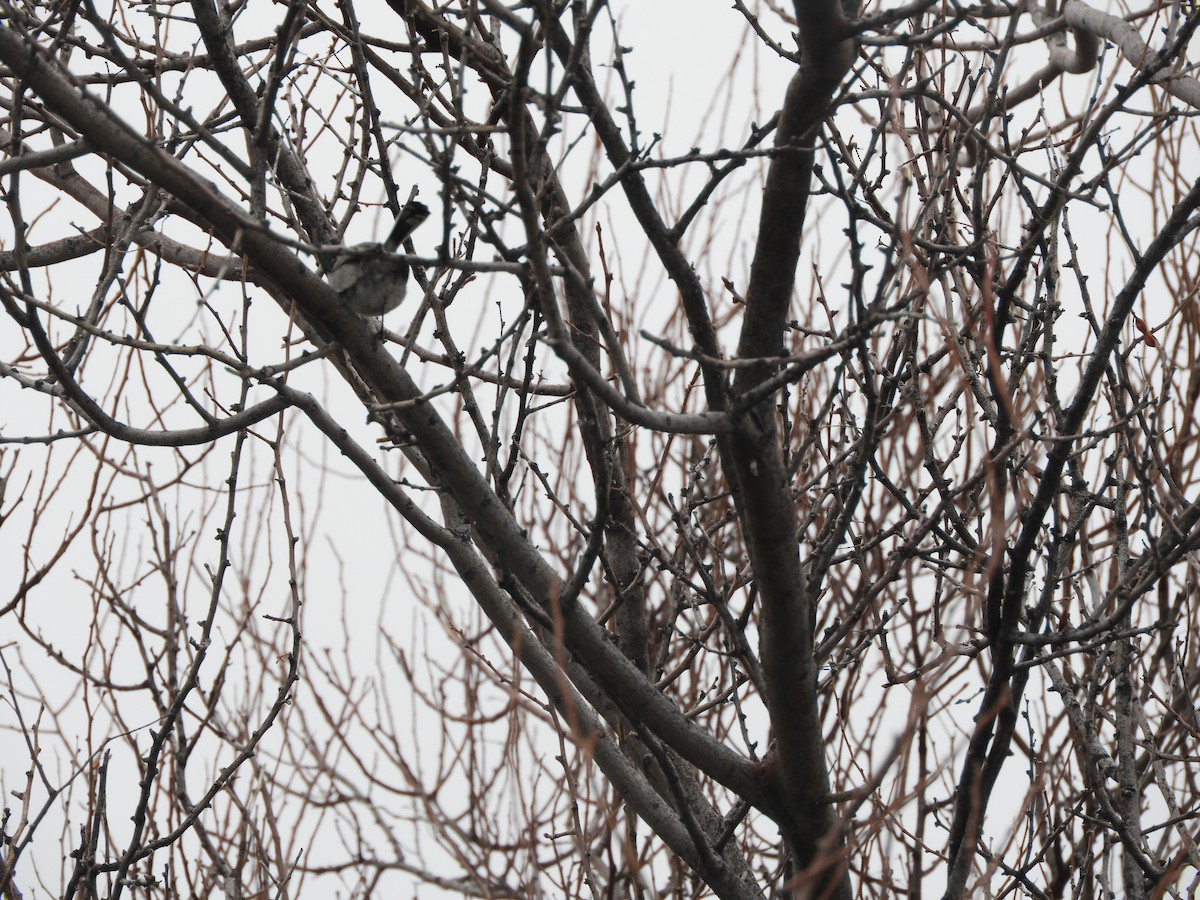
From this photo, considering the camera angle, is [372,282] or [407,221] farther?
[372,282]

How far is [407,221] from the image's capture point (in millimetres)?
2502

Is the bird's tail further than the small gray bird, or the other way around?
the small gray bird

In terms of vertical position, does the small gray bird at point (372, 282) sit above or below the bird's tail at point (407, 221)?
above

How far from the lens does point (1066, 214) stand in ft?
8.80

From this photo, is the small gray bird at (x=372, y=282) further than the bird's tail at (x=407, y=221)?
Yes

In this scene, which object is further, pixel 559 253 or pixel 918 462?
pixel 918 462

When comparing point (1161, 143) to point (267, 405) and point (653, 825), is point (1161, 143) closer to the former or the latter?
point (653, 825)

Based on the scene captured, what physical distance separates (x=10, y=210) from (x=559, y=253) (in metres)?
1.21

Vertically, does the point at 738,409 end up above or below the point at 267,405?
below

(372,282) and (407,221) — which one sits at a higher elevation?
(372,282)

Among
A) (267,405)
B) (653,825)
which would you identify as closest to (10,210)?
(267,405)

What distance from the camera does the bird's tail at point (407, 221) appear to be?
243 centimetres

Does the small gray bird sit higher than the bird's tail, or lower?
higher

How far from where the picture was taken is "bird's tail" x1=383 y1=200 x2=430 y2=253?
2434 millimetres
